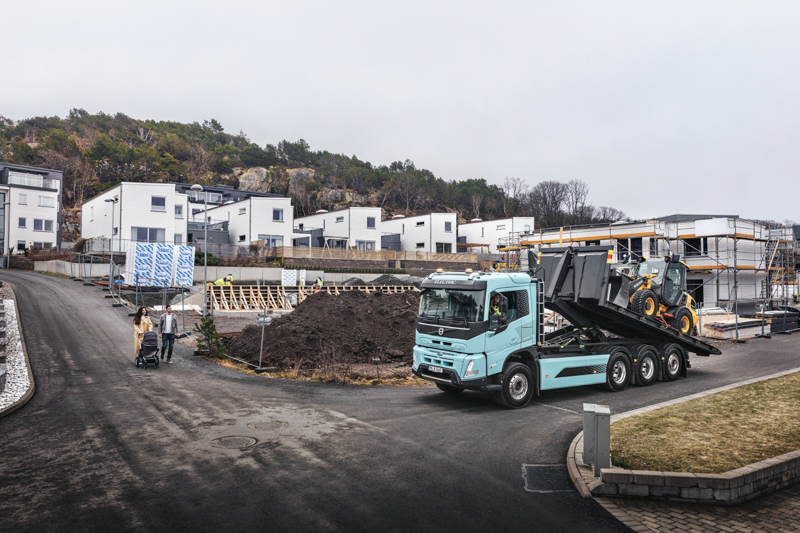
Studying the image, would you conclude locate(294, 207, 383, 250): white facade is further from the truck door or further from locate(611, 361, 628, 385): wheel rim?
the truck door

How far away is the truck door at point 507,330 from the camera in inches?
420

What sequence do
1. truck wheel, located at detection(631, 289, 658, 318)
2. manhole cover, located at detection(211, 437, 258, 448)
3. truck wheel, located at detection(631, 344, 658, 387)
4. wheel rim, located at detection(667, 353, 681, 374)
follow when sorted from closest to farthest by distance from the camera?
manhole cover, located at detection(211, 437, 258, 448)
truck wheel, located at detection(631, 344, 658, 387)
truck wheel, located at detection(631, 289, 658, 318)
wheel rim, located at detection(667, 353, 681, 374)

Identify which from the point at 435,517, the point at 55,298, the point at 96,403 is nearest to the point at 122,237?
the point at 55,298

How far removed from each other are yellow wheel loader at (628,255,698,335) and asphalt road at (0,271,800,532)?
75.2 inches

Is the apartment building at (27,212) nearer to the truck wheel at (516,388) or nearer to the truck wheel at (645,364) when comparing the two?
the truck wheel at (516,388)

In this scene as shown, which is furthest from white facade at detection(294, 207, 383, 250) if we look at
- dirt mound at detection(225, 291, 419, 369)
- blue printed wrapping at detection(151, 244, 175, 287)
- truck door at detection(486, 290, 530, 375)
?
truck door at detection(486, 290, 530, 375)

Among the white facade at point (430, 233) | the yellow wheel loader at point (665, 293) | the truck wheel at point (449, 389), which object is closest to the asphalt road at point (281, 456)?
the truck wheel at point (449, 389)

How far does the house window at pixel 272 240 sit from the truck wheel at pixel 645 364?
40.5 m

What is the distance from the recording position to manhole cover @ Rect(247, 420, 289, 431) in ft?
30.5

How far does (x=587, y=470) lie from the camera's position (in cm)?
721

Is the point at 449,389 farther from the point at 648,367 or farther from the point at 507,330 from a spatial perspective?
the point at 648,367

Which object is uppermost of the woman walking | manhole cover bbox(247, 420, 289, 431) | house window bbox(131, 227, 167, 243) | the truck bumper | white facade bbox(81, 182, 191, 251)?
white facade bbox(81, 182, 191, 251)

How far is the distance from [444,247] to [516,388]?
169 feet

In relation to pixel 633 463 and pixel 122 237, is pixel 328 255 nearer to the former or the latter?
pixel 122 237
